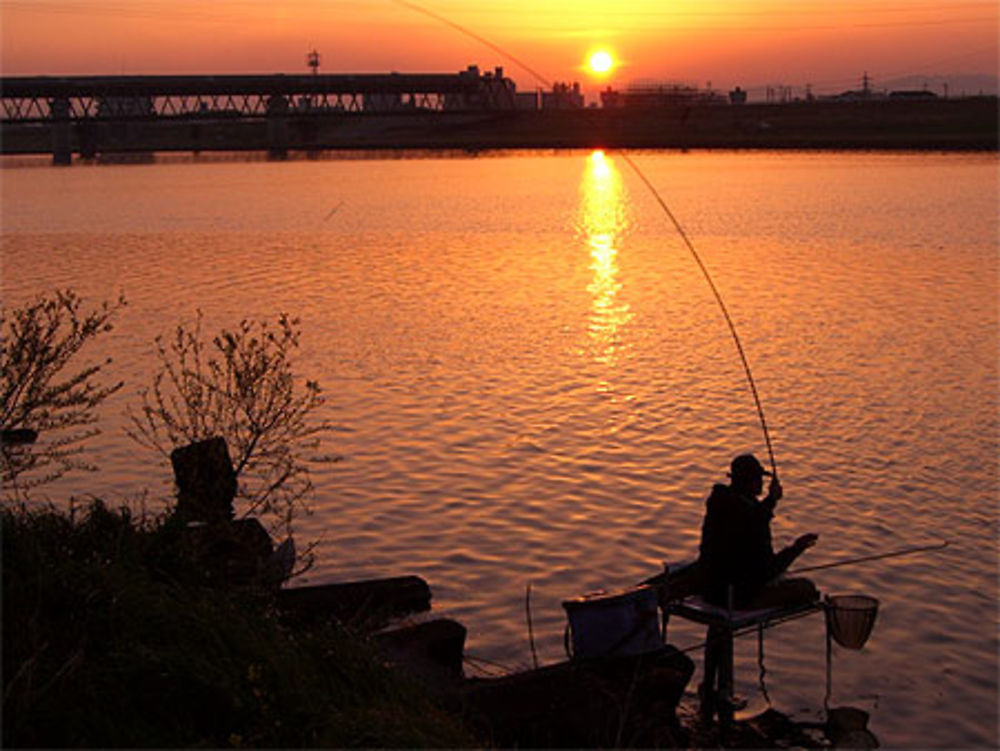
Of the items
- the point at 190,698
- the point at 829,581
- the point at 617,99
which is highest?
the point at 617,99

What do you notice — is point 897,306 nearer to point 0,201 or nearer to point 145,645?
point 145,645

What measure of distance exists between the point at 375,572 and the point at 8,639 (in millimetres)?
5408

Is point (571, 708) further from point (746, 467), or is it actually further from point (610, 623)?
point (746, 467)

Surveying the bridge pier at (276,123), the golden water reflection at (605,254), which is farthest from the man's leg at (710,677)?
the bridge pier at (276,123)

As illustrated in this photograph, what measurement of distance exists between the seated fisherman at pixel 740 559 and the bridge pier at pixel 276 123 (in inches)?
5570

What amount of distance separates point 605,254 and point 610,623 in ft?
112

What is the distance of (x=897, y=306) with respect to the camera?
2861 centimetres

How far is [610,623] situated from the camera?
834cm

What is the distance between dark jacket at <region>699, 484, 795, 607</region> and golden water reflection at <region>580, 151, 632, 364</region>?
1364cm

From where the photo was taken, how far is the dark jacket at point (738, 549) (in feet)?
28.8

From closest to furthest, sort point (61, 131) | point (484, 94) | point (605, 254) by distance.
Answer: point (605, 254) < point (61, 131) < point (484, 94)

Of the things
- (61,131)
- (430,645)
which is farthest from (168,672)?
(61,131)

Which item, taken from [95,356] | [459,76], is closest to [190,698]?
[95,356]

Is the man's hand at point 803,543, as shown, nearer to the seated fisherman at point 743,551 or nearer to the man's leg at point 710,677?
the seated fisherman at point 743,551
